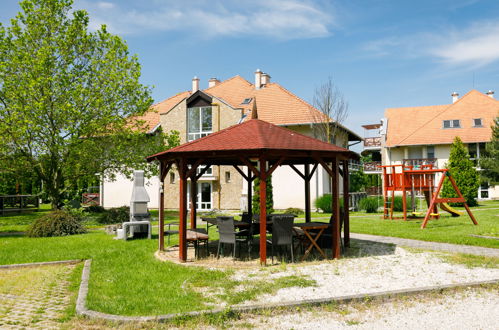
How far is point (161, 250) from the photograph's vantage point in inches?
462

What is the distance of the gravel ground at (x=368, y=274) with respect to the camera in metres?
7.09

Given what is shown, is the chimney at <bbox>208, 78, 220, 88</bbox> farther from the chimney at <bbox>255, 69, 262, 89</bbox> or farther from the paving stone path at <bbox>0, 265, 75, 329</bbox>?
the paving stone path at <bbox>0, 265, 75, 329</bbox>

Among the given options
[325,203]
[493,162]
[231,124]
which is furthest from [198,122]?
[493,162]

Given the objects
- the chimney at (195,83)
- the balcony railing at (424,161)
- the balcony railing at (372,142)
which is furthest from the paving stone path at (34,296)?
the balcony railing at (372,142)

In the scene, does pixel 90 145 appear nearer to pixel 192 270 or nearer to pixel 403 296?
pixel 192 270

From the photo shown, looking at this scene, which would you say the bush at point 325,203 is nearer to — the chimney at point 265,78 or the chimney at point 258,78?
the chimney at point 258,78

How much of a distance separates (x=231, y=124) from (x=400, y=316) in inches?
968

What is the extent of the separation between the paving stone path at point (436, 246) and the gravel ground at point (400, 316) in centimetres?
469

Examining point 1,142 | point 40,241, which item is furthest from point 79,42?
point 40,241

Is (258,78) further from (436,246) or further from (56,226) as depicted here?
(436,246)

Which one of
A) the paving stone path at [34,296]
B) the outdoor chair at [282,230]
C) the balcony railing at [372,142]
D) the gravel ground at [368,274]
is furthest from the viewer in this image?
the balcony railing at [372,142]

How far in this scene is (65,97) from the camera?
2064cm

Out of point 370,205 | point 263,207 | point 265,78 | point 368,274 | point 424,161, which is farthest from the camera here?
point 424,161

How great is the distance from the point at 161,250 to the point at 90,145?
A: 39.3 ft
